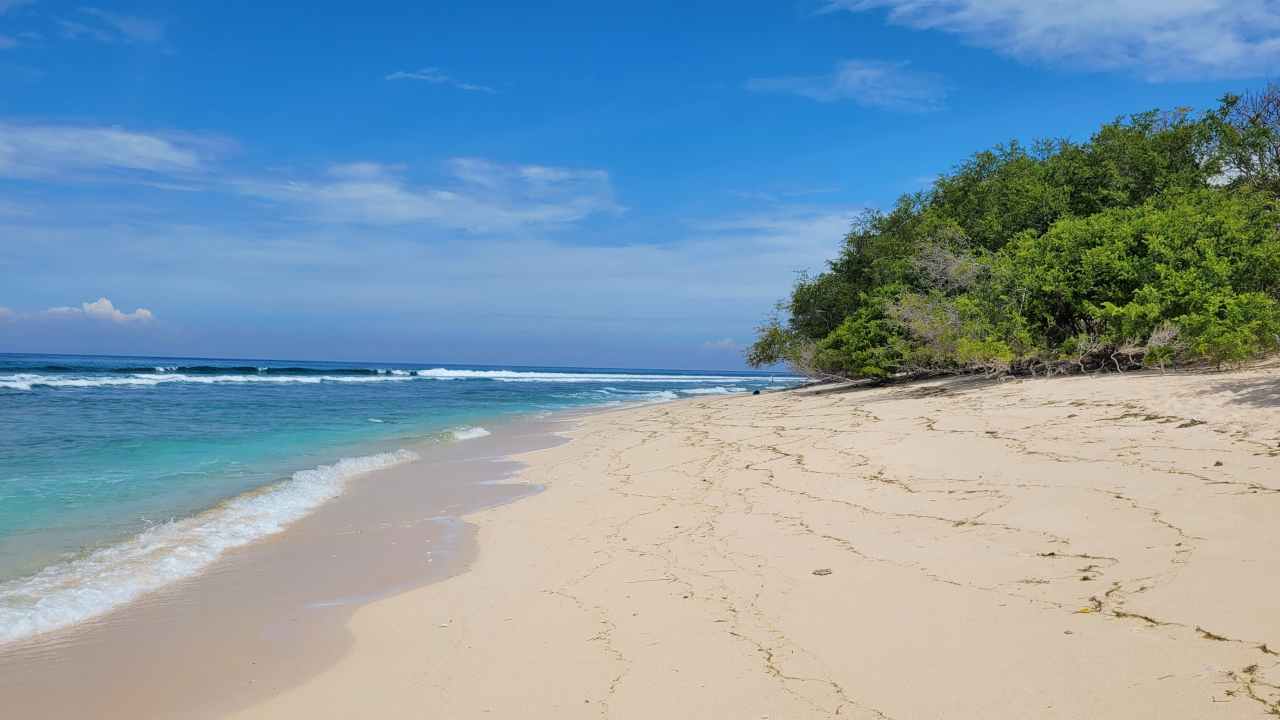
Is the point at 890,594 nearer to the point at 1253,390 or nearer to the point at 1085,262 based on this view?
the point at 1253,390

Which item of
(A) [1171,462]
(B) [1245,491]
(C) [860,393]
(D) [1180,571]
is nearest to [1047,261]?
(C) [860,393]

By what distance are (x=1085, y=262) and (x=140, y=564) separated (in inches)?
576

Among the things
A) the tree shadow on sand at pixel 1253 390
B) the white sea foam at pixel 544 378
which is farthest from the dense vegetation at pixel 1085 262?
the white sea foam at pixel 544 378

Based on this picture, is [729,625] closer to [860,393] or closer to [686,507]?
[686,507]

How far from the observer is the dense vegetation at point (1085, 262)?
11.9m

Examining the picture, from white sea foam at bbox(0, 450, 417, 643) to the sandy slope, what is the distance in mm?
1930

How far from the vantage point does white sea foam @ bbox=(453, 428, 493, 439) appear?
15519 millimetres

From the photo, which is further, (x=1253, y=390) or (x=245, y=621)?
(x=1253, y=390)

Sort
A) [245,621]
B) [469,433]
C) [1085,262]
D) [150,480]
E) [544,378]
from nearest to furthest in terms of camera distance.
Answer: [245,621] → [150,480] → [1085,262] → [469,433] → [544,378]

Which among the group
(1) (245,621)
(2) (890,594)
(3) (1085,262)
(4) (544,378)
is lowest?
(1) (245,621)

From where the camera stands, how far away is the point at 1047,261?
14.0 meters

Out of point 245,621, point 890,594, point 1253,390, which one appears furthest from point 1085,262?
point 245,621

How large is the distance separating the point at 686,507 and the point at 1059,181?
15814 millimetres

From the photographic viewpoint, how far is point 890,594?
4.04 meters
